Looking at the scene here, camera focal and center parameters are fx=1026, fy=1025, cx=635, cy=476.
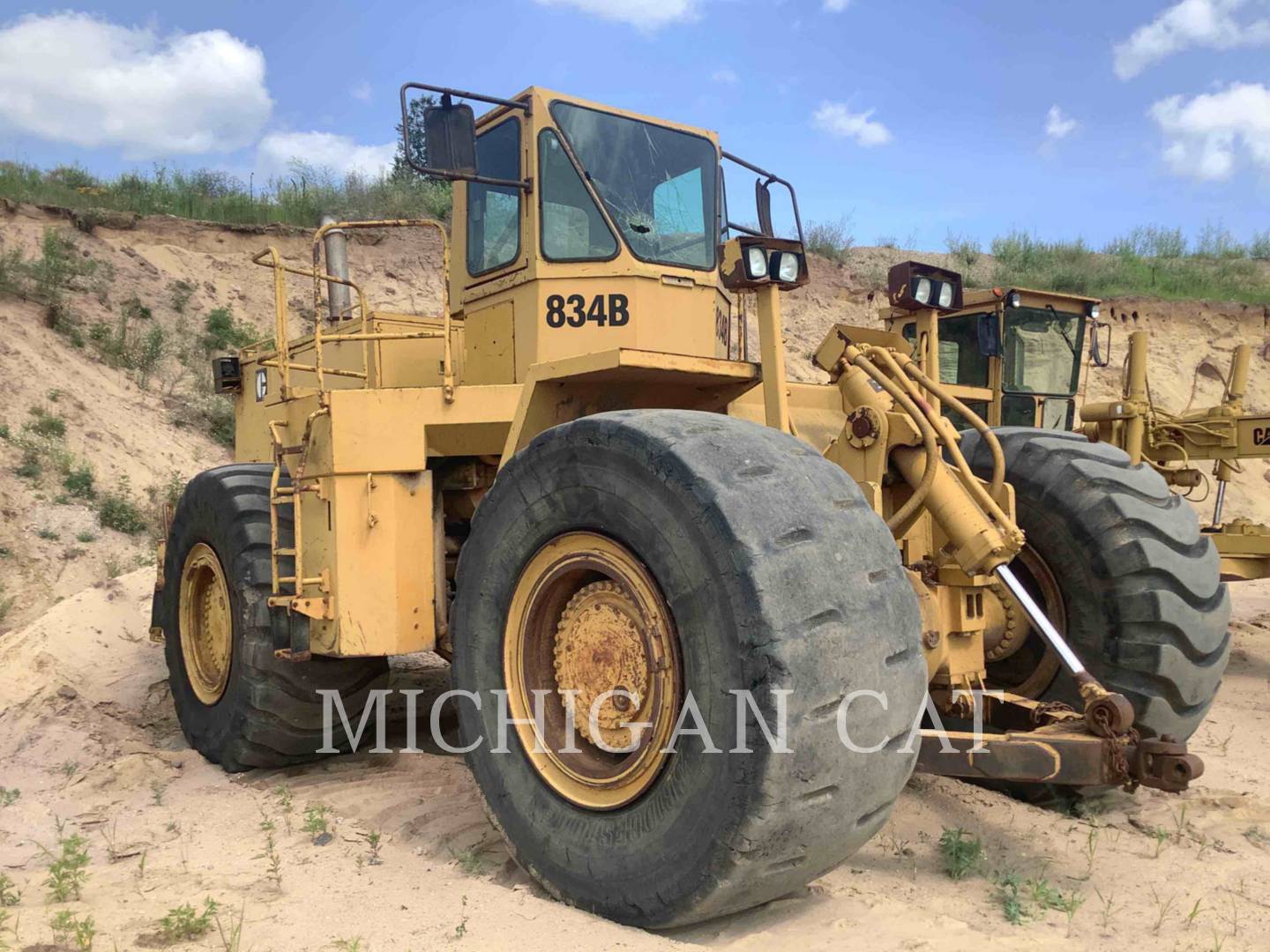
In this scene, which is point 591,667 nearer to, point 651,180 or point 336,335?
point 336,335

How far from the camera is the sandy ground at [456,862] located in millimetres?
2859

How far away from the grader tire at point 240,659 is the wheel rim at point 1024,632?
9.21 feet

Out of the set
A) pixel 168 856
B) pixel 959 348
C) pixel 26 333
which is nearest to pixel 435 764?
pixel 168 856

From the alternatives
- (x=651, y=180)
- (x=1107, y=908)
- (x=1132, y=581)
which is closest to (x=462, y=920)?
(x=1107, y=908)

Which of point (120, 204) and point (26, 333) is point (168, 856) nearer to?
point (26, 333)

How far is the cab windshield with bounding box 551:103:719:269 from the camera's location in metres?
4.66

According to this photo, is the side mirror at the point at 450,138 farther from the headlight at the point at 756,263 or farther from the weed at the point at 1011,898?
the weed at the point at 1011,898

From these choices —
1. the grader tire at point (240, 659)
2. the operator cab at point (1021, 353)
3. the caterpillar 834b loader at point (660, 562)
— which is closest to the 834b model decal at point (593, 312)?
the caterpillar 834b loader at point (660, 562)

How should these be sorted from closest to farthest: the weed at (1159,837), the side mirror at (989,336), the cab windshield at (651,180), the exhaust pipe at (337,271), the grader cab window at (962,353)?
1. the weed at (1159,837)
2. the cab windshield at (651,180)
3. the side mirror at (989,336)
4. the exhaust pipe at (337,271)
5. the grader cab window at (962,353)

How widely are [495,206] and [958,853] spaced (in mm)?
3423

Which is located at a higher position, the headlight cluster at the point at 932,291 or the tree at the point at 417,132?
the tree at the point at 417,132

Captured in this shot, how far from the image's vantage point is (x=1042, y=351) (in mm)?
10758

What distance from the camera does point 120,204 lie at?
55.7 feet

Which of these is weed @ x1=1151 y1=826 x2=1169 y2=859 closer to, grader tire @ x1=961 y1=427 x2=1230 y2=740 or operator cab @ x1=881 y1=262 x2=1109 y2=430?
grader tire @ x1=961 y1=427 x2=1230 y2=740
